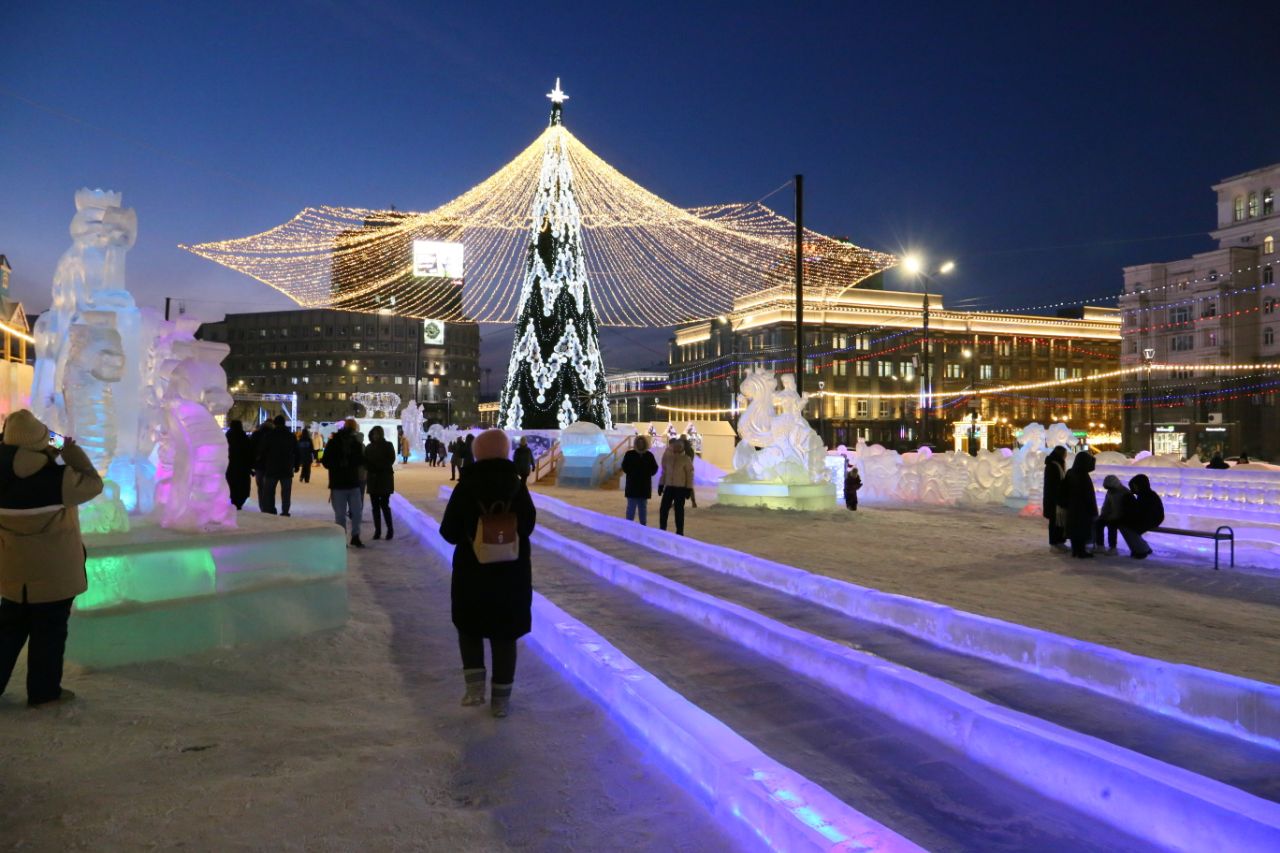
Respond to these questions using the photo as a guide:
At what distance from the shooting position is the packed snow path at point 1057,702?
3.69 meters

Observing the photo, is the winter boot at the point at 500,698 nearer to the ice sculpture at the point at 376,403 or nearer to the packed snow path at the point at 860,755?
the packed snow path at the point at 860,755

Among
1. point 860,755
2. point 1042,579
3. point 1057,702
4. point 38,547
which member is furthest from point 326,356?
point 860,755

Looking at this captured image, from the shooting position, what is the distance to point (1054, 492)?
10797 millimetres

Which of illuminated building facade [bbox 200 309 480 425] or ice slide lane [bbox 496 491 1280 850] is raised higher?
illuminated building facade [bbox 200 309 480 425]

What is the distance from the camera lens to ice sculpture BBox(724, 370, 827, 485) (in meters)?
16.4

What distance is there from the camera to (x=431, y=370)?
105250mm

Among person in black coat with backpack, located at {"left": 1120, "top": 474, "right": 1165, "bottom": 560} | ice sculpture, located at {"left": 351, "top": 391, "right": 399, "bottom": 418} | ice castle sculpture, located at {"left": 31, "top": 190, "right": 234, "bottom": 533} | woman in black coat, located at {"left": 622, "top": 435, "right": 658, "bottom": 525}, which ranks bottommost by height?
person in black coat with backpack, located at {"left": 1120, "top": 474, "right": 1165, "bottom": 560}

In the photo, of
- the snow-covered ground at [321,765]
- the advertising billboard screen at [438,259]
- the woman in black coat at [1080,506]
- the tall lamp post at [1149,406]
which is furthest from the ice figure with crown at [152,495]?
the tall lamp post at [1149,406]

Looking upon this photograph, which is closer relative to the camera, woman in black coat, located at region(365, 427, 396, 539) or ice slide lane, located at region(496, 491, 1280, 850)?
ice slide lane, located at region(496, 491, 1280, 850)

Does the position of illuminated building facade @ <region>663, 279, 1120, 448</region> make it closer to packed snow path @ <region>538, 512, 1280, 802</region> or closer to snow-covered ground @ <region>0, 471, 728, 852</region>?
packed snow path @ <region>538, 512, 1280, 802</region>

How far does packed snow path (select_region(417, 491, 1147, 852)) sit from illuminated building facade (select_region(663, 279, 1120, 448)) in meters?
61.8

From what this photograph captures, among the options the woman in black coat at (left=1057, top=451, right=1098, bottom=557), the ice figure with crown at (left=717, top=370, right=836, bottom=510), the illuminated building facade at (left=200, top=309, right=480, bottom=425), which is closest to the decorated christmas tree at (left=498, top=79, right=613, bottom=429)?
the ice figure with crown at (left=717, top=370, right=836, bottom=510)

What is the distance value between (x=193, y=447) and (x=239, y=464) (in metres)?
5.61

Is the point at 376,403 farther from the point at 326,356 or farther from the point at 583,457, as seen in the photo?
the point at 326,356
